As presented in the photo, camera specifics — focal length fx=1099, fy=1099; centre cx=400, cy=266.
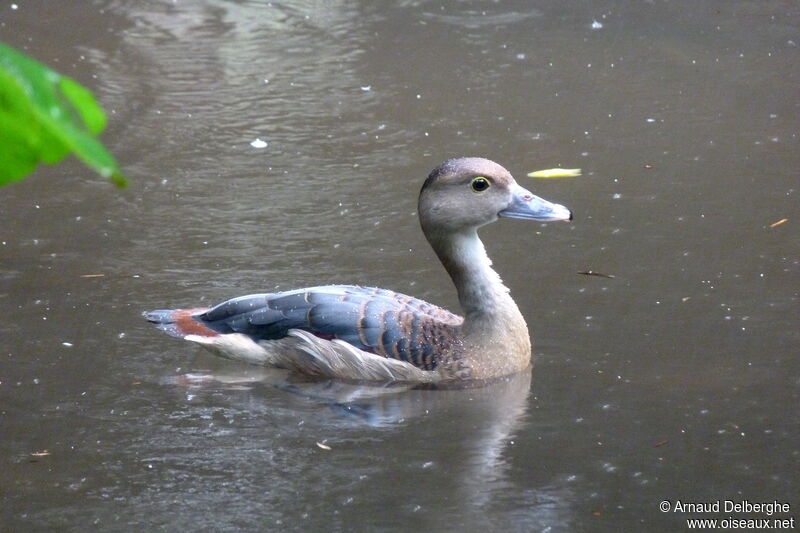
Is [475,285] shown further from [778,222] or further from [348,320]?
[778,222]

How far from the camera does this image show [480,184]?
5.77 meters

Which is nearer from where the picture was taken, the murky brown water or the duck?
the murky brown water

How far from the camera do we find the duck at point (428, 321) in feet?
18.7

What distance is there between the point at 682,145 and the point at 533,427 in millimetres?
4118

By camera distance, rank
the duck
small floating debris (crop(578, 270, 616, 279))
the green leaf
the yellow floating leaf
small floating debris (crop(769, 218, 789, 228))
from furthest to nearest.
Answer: the yellow floating leaf, small floating debris (crop(769, 218, 789, 228)), small floating debris (crop(578, 270, 616, 279)), the duck, the green leaf

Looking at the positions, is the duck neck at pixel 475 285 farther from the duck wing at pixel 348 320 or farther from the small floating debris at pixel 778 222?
the small floating debris at pixel 778 222

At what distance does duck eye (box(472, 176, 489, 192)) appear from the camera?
18.9 ft

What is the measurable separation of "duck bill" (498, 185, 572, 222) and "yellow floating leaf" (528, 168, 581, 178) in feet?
7.58

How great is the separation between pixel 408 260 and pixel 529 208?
137 cm

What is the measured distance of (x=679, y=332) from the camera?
594cm

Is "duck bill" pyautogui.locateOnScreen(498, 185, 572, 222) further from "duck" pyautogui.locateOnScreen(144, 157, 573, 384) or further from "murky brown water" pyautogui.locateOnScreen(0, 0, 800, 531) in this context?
"murky brown water" pyautogui.locateOnScreen(0, 0, 800, 531)

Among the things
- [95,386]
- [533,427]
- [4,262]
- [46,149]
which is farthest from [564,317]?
[46,149]

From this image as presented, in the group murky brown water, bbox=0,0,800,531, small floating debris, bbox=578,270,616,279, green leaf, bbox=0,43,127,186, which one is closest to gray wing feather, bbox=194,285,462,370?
murky brown water, bbox=0,0,800,531

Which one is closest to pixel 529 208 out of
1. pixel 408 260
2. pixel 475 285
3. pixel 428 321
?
pixel 475 285
